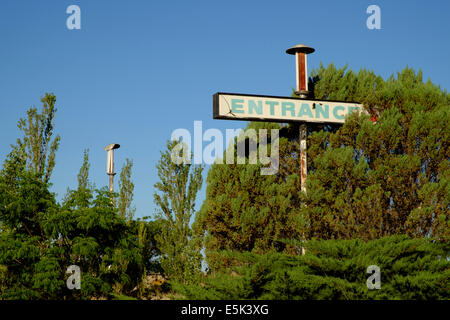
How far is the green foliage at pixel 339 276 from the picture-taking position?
12.6 metres

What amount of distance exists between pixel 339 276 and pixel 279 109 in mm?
8736

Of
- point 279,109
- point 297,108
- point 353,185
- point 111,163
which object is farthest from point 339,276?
point 111,163

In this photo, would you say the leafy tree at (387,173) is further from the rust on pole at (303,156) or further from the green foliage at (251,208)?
the green foliage at (251,208)

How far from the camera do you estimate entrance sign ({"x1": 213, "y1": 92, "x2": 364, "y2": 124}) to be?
2016 cm

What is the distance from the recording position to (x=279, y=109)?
2067 centimetres

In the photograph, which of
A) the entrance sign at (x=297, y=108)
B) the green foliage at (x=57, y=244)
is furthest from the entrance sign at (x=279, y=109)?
the green foliage at (x=57, y=244)

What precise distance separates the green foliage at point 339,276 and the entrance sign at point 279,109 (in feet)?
24.9

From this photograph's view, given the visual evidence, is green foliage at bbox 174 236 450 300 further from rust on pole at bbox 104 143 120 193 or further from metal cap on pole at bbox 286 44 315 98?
rust on pole at bbox 104 143 120 193

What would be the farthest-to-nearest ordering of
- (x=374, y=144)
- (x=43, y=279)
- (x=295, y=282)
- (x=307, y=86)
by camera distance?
(x=307, y=86)
(x=374, y=144)
(x=43, y=279)
(x=295, y=282)

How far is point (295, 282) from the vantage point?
12.7 meters

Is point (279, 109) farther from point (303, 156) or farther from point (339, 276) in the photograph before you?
point (339, 276)
